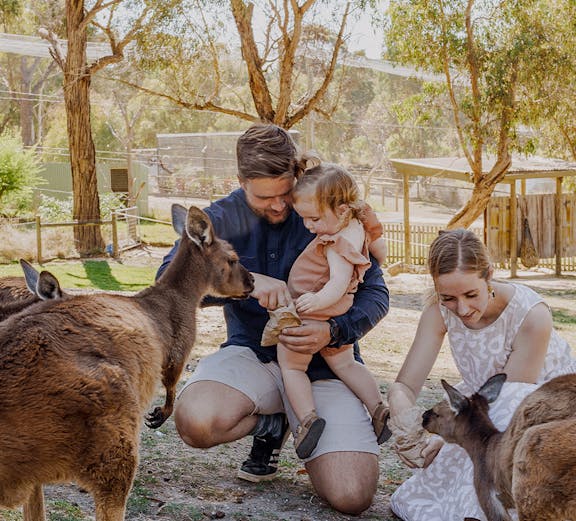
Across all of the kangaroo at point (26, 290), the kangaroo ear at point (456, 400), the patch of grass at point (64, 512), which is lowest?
the patch of grass at point (64, 512)

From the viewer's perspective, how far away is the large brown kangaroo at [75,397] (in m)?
2.57

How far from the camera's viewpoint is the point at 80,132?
634 inches

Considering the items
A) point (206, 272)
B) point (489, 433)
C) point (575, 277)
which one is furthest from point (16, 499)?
point (575, 277)

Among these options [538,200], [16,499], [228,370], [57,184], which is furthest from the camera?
[57,184]

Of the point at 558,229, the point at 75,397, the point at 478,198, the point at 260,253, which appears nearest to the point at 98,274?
the point at 478,198

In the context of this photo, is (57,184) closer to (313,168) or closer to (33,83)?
(33,83)

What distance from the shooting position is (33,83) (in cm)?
3816

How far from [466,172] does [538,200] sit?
243 centimetres

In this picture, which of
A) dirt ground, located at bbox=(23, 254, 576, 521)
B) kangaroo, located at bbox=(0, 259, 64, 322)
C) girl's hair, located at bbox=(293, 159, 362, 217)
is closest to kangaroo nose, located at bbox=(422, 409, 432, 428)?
dirt ground, located at bbox=(23, 254, 576, 521)

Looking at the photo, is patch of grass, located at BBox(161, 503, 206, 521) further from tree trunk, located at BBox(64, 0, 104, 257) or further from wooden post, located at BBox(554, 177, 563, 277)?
wooden post, located at BBox(554, 177, 563, 277)

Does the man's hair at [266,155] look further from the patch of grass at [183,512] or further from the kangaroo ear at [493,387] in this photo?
the patch of grass at [183,512]

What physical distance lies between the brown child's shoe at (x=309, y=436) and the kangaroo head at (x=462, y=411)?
509 mm

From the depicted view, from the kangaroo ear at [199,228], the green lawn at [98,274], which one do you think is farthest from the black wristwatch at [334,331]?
the green lawn at [98,274]

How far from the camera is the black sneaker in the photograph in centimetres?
413
